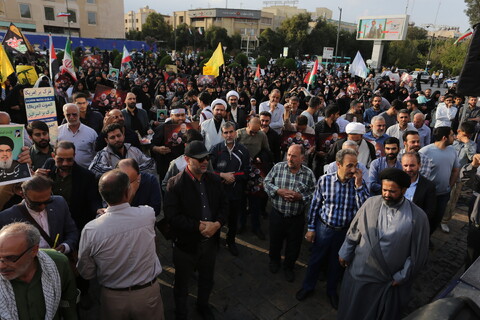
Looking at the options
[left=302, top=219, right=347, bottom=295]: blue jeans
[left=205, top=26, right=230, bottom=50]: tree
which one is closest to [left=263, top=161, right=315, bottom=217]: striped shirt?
[left=302, top=219, right=347, bottom=295]: blue jeans

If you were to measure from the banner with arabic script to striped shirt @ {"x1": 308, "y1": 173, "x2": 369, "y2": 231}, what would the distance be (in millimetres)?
4054

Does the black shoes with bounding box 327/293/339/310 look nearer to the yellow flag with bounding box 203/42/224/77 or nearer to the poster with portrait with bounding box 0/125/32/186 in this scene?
the poster with portrait with bounding box 0/125/32/186

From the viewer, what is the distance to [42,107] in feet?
16.7

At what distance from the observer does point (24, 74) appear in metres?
9.44

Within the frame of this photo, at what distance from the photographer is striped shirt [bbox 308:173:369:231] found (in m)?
3.58

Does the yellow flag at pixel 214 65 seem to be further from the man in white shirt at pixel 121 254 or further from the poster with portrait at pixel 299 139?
the man in white shirt at pixel 121 254

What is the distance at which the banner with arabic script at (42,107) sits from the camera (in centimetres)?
495

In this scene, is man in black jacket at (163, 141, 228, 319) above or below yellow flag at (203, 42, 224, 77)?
below

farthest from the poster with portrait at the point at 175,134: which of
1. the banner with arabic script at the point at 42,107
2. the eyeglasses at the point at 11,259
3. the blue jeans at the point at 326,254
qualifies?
→ the eyeglasses at the point at 11,259

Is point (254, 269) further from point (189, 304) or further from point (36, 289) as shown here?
point (36, 289)

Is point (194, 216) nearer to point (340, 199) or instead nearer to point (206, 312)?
point (206, 312)

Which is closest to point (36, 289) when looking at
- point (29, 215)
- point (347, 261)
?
point (29, 215)

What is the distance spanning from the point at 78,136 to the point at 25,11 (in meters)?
65.8

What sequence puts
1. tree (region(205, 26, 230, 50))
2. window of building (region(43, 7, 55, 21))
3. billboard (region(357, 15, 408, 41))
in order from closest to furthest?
billboard (region(357, 15, 408, 41)) → window of building (region(43, 7, 55, 21)) → tree (region(205, 26, 230, 50))
